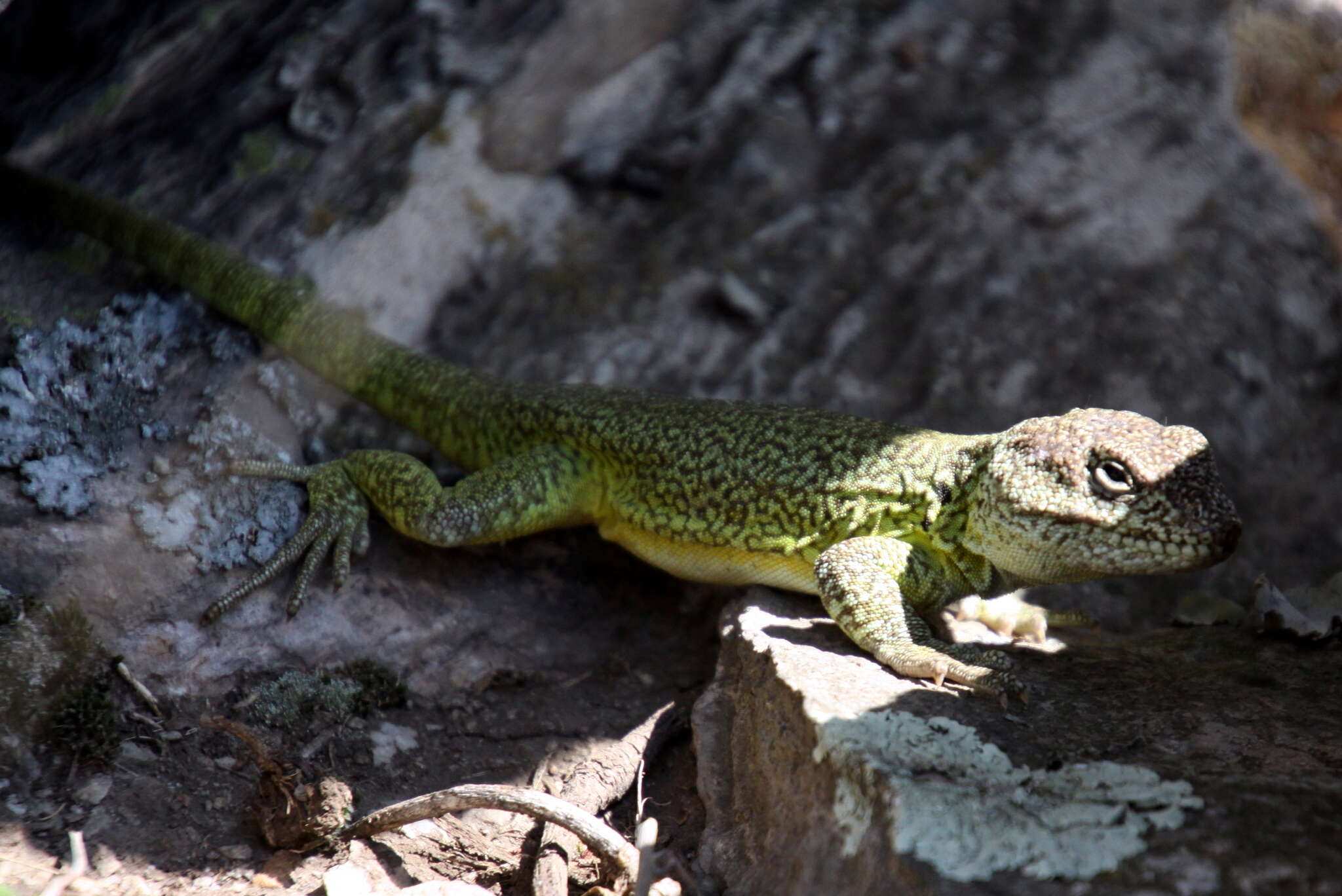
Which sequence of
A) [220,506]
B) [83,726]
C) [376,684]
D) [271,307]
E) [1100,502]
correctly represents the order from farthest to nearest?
[271,307] → [220,506] → [376,684] → [1100,502] → [83,726]

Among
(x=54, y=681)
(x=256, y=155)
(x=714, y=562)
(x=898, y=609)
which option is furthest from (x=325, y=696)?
(x=256, y=155)

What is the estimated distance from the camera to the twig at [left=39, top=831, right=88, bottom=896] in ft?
8.88

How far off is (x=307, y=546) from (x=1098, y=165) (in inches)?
223

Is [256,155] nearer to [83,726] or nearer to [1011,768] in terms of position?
[83,726]

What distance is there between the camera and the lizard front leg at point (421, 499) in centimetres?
469

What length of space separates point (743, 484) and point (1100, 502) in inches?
57.7

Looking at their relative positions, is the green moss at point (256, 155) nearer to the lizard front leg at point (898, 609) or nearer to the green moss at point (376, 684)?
the green moss at point (376, 684)

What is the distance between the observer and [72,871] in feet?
9.21

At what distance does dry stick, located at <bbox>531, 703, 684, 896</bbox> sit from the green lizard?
773 millimetres

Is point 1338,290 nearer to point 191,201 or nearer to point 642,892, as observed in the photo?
point 642,892

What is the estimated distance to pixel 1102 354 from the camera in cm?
633

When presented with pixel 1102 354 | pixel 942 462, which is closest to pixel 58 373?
pixel 942 462

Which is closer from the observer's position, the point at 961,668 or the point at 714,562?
the point at 961,668

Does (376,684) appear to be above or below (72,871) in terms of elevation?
below
